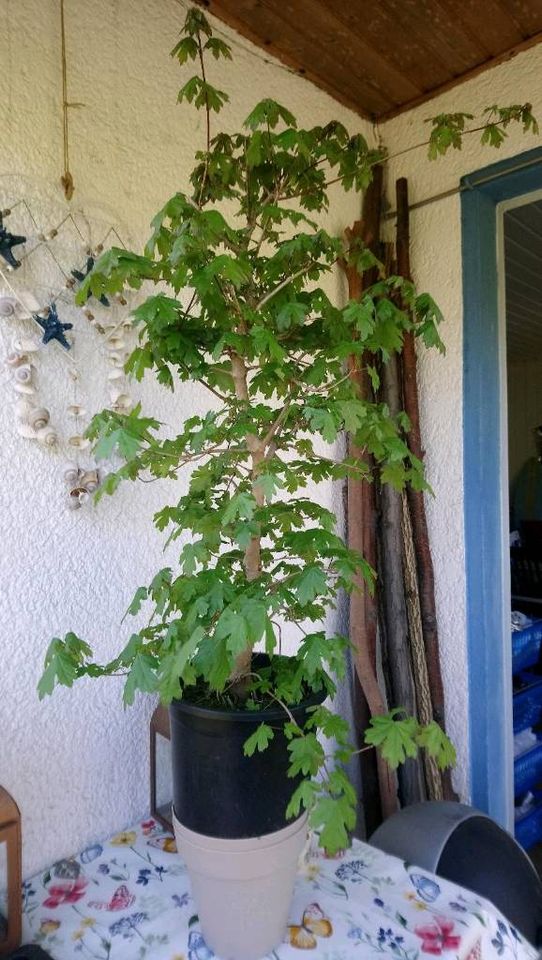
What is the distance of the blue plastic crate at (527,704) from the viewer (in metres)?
1.94

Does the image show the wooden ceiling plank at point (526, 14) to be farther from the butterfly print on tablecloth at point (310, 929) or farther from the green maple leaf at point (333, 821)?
the butterfly print on tablecloth at point (310, 929)

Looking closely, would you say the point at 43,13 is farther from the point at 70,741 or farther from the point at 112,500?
the point at 70,741

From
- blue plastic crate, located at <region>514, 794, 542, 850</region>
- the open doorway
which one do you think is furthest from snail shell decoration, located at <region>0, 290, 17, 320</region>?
blue plastic crate, located at <region>514, 794, 542, 850</region>

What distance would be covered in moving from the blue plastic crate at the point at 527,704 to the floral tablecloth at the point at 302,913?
1.03 metres

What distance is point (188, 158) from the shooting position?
1.37 m

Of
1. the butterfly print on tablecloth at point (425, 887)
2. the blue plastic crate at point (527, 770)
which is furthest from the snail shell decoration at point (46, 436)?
the blue plastic crate at point (527, 770)

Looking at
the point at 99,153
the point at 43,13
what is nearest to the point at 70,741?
the point at 99,153

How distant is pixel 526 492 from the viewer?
15.0ft

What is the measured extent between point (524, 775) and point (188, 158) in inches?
80.0

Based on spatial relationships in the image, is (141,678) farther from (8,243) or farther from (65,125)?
(65,125)

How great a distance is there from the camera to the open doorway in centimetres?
194

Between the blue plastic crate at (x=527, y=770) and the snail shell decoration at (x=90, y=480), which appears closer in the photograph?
the snail shell decoration at (x=90, y=480)

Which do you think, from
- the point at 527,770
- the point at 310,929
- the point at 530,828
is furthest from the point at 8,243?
the point at 530,828

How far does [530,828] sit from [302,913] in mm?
1318
